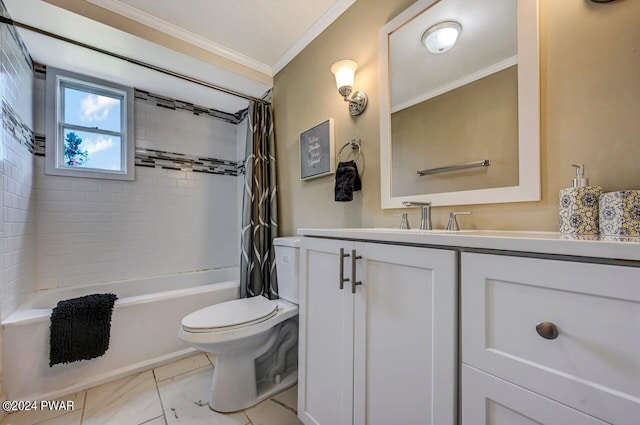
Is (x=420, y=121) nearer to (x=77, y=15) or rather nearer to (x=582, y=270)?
(x=582, y=270)

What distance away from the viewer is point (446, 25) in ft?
3.90

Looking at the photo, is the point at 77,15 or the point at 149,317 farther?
the point at 149,317

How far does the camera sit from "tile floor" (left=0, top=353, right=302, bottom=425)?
4.44 ft

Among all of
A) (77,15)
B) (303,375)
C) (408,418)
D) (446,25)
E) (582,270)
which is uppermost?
(77,15)

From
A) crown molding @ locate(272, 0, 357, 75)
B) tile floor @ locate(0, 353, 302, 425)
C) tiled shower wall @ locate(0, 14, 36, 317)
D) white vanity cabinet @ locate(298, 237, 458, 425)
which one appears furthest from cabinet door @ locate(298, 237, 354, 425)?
tiled shower wall @ locate(0, 14, 36, 317)

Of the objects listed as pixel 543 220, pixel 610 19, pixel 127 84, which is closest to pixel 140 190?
pixel 127 84

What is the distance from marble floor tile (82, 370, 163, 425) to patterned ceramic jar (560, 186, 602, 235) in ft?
6.52

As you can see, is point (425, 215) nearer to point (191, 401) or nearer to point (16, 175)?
point (191, 401)

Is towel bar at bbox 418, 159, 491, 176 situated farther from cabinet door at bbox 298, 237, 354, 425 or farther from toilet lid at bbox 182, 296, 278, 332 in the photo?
toilet lid at bbox 182, 296, 278, 332

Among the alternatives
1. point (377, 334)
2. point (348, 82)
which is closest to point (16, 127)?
point (348, 82)

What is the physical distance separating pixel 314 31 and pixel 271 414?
239 cm

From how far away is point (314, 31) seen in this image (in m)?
1.84

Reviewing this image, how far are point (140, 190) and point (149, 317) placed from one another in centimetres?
123

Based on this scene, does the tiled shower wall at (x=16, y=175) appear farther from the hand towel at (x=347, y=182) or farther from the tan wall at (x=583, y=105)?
the tan wall at (x=583, y=105)
